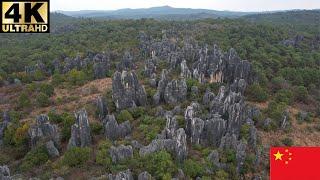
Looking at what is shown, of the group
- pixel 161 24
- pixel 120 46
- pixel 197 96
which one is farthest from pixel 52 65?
pixel 161 24

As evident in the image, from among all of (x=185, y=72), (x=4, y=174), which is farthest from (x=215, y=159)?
(x=185, y=72)

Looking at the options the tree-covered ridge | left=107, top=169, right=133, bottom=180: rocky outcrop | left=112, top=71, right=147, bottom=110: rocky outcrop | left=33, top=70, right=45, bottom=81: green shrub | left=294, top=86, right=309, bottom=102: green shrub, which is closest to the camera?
left=107, top=169, right=133, bottom=180: rocky outcrop

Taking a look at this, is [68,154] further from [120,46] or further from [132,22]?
[132,22]

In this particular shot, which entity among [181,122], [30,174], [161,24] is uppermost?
[161,24]

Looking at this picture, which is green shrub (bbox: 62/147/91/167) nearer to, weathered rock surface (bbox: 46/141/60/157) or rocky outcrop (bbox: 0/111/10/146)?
weathered rock surface (bbox: 46/141/60/157)

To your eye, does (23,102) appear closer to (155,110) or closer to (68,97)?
(68,97)

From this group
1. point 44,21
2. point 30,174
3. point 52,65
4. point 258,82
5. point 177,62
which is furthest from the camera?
point 52,65

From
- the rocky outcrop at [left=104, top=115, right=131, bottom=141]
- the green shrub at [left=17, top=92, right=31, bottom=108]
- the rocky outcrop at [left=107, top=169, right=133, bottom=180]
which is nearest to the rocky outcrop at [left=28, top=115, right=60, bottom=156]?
the rocky outcrop at [left=104, top=115, right=131, bottom=141]
